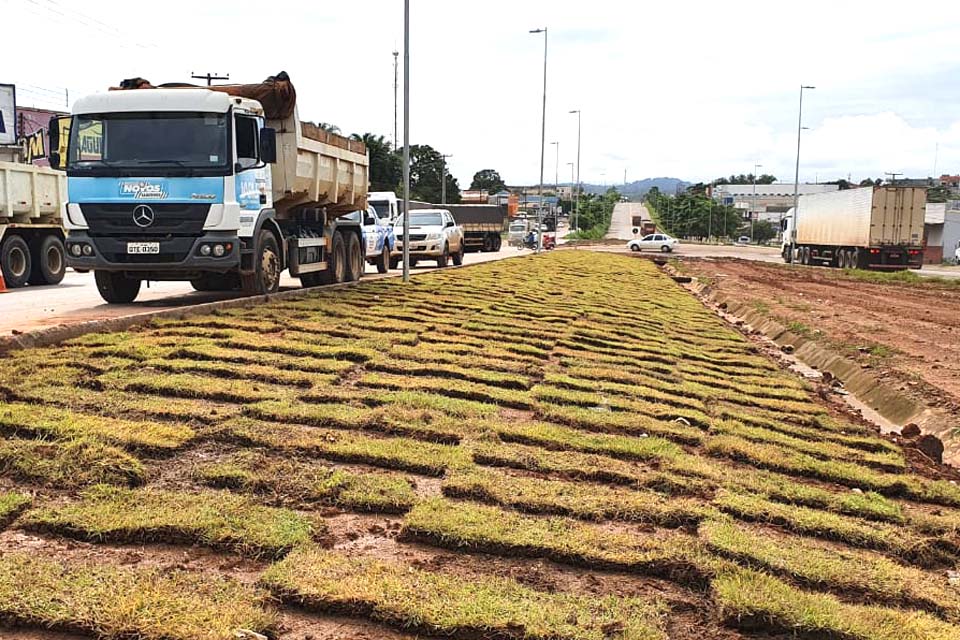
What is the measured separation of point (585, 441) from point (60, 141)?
30.4ft

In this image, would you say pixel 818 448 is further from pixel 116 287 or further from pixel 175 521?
pixel 116 287

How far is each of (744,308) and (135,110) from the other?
1411 centimetres

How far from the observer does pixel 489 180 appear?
542 ft

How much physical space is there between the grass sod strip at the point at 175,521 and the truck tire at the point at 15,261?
52.7 ft

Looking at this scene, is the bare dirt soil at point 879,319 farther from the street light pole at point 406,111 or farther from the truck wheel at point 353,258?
the truck wheel at point 353,258

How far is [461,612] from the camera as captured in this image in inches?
138

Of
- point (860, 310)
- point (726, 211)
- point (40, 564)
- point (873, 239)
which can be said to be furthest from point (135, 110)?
point (726, 211)

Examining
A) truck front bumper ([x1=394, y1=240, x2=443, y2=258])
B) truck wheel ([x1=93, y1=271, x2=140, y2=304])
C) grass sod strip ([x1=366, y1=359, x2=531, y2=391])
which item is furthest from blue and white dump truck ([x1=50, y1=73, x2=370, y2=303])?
truck front bumper ([x1=394, y1=240, x2=443, y2=258])

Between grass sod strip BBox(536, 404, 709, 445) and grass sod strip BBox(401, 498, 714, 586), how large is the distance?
7.14ft

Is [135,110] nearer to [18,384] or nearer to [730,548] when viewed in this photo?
[18,384]

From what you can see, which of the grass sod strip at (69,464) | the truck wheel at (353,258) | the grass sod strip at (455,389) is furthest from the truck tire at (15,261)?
the grass sod strip at (69,464)

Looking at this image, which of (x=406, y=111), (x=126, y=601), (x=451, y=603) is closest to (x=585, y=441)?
(x=451, y=603)

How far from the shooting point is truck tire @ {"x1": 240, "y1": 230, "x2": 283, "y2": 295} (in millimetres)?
12820

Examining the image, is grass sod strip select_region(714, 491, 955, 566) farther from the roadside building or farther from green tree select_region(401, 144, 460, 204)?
the roadside building
